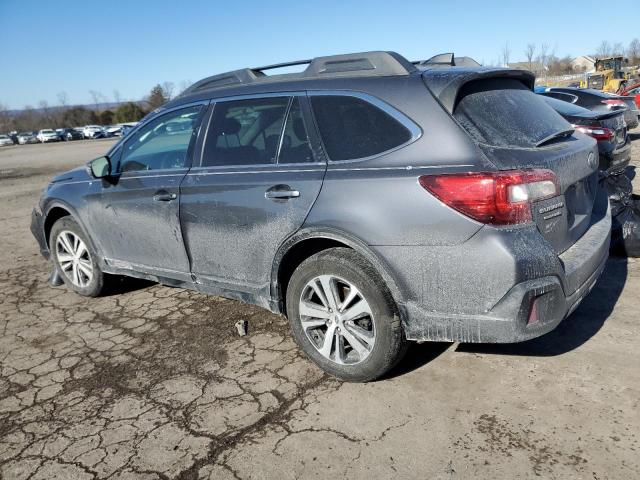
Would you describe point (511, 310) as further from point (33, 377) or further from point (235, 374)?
point (33, 377)

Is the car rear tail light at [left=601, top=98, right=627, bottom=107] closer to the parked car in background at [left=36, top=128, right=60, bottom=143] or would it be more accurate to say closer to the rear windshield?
the rear windshield

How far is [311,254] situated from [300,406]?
Result: 91 centimetres

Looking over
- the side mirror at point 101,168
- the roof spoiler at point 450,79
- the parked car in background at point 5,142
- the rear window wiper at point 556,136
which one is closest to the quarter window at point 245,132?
the roof spoiler at point 450,79

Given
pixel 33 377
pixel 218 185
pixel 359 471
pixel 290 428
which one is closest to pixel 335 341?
pixel 290 428

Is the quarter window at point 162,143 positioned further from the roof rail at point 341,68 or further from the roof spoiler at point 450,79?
the roof spoiler at point 450,79

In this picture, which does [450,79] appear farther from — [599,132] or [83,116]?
[83,116]

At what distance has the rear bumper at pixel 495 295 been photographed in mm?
2672

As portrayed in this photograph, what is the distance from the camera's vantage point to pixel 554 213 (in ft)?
9.59

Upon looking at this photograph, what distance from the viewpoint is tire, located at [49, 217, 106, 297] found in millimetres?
5051

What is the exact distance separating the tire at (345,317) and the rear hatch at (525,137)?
93cm

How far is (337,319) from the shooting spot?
3.25m

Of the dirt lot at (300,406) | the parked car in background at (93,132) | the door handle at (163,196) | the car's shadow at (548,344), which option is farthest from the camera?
the parked car in background at (93,132)

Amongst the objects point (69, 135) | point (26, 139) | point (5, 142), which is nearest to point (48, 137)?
point (69, 135)

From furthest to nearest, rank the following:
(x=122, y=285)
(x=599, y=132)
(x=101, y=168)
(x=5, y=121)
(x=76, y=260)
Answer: (x=5, y=121) < (x=599, y=132) < (x=122, y=285) < (x=76, y=260) < (x=101, y=168)
